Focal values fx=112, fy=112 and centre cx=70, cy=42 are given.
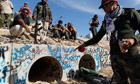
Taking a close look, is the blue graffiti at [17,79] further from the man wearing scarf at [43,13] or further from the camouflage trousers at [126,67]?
the camouflage trousers at [126,67]

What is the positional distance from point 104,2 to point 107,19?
31cm

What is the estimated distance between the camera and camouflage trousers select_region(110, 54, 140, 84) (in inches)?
65.0

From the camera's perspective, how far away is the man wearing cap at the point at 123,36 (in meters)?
1.67

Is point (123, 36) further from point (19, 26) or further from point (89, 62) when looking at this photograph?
point (89, 62)

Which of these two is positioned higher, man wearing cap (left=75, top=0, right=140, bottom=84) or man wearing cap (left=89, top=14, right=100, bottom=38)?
man wearing cap (left=89, top=14, right=100, bottom=38)

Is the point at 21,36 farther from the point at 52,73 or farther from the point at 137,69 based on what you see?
the point at 137,69

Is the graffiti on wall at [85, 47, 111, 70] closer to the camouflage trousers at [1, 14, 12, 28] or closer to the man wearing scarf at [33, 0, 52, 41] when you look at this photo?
the man wearing scarf at [33, 0, 52, 41]

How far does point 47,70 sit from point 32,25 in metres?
2.92

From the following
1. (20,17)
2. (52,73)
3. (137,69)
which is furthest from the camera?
(52,73)

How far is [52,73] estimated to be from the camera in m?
6.55

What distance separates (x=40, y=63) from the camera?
7898 millimetres

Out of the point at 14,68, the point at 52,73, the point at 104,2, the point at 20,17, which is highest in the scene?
the point at 20,17

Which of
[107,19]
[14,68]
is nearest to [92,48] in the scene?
[14,68]

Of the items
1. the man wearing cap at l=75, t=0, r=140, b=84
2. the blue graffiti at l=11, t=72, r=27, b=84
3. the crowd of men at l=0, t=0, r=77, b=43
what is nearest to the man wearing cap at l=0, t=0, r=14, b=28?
the crowd of men at l=0, t=0, r=77, b=43
